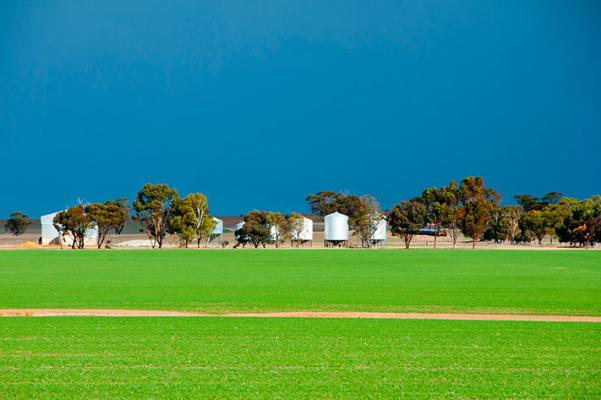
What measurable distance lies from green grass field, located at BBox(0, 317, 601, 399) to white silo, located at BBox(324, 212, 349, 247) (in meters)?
93.1

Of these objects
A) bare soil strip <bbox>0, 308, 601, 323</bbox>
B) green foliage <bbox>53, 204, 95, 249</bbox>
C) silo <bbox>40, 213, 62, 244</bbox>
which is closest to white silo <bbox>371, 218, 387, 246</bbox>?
green foliage <bbox>53, 204, 95, 249</bbox>

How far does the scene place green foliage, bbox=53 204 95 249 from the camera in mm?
96625

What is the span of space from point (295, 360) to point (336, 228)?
99869mm

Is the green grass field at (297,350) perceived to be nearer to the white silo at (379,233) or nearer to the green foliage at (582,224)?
the green foliage at (582,224)

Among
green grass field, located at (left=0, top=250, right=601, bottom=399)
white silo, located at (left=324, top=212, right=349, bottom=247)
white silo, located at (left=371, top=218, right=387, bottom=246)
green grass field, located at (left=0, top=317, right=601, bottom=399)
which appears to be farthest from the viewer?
white silo, located at (left=324, top=212, right=349, bottom=247)

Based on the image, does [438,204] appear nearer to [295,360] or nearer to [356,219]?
[356,219]

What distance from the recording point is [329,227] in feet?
372

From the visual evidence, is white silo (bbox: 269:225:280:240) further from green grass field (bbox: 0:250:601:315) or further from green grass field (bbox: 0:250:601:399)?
green grass field (bbox: 0:250:601:399)

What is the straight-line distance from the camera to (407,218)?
10538cm

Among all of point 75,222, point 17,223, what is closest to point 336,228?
point 75,222

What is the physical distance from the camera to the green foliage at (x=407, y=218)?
105 meters

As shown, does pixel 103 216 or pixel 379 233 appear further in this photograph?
pixel 379 233

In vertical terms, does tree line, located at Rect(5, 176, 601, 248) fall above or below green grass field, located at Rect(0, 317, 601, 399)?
above

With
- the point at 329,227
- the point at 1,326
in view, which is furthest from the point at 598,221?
the point at 1,326
